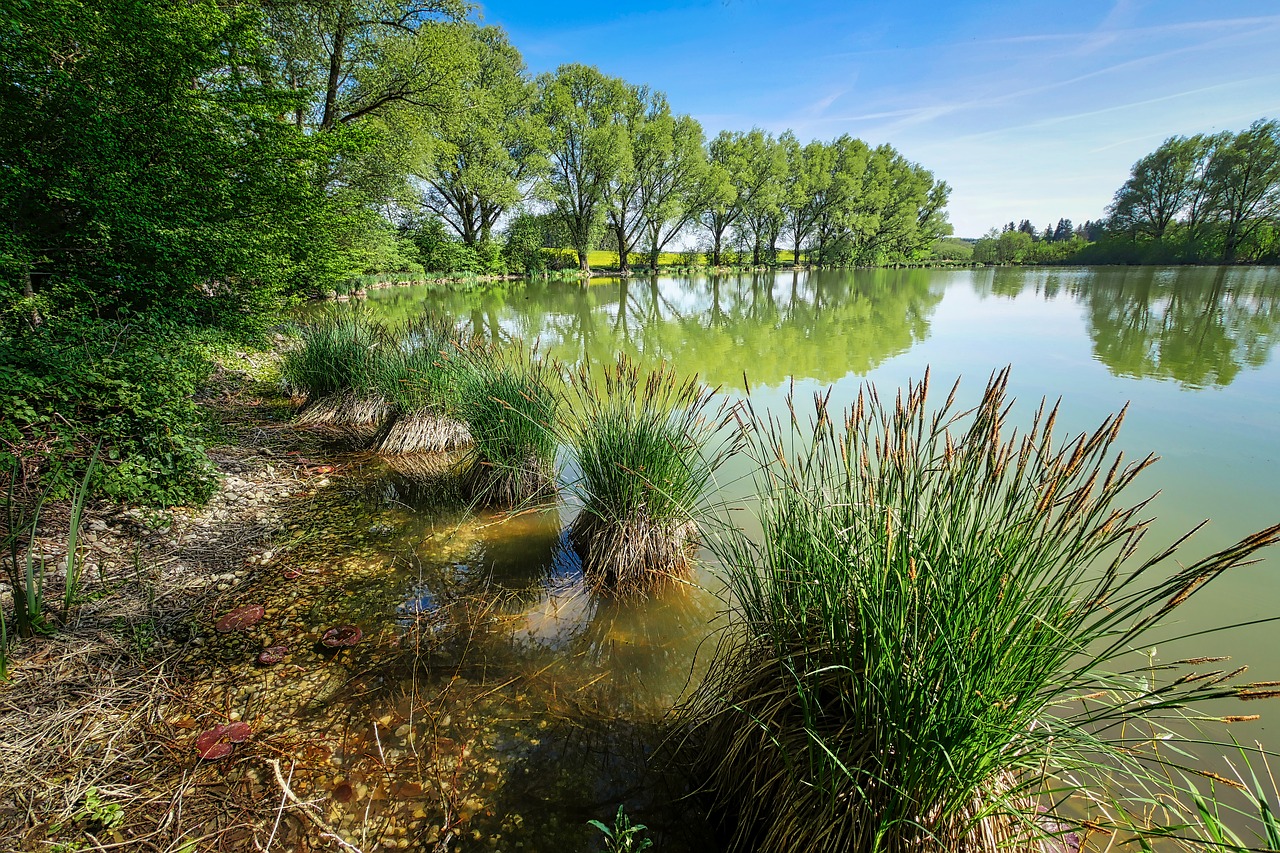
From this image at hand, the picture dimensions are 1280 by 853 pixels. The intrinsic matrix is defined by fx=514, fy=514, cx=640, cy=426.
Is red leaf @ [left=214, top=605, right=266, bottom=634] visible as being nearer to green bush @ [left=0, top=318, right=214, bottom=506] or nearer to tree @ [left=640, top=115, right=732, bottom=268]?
green bush @ [left=0, top=318, right=214, bottom=506]

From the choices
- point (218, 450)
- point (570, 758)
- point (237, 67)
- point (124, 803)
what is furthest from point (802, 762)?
point (237, 67)

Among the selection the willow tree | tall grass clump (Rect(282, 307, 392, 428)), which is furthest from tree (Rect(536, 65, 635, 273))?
tall grass clump (Rect(282, 307, 392, 428))

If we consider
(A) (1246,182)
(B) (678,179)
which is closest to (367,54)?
(B) (678,179)

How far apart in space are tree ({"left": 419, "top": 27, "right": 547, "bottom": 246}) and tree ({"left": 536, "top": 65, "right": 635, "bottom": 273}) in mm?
1576

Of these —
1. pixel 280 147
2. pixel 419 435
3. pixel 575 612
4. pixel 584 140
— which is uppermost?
pixel 584 140

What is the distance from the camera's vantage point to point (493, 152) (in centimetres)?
3256

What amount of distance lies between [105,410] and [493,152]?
34139mm

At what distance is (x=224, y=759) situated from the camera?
2.11 metres

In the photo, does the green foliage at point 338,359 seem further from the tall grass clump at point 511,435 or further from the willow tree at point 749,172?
the willow tree at point 749,172

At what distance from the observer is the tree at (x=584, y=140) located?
35312 millimetres

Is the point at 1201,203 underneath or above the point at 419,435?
above

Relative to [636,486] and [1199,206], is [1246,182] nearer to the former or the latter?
[1199,206]

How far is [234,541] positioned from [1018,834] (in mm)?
4606

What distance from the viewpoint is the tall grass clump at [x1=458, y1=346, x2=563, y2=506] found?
4.50 metres
